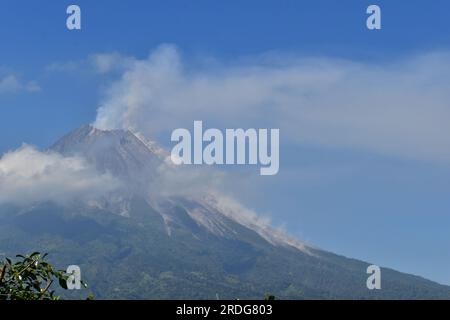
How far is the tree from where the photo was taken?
11.6 meters

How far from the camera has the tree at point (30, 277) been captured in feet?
38.1

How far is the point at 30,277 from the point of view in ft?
40.5
